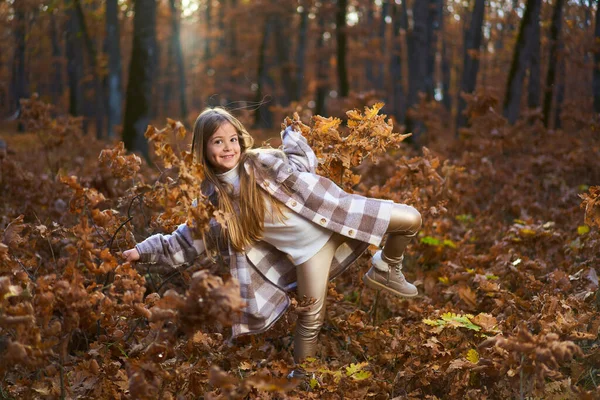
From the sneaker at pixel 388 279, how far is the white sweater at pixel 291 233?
0.44 meters

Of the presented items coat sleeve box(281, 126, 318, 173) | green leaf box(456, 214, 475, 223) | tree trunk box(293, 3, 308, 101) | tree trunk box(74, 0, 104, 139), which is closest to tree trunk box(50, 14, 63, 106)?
tree trunk box(74, 0, 104, 139)

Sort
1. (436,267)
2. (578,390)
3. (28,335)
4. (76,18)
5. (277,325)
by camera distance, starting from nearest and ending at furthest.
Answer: (28,335) → (578,390) → (277,325) → (436,267) → (76,18)

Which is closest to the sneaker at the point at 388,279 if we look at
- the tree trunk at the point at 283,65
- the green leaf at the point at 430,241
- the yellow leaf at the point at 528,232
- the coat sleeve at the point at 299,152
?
the coat sleeve at the point at 299,152

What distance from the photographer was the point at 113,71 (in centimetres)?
1419

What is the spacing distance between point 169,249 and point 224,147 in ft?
2.07

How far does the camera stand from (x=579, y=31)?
1311 centimetres

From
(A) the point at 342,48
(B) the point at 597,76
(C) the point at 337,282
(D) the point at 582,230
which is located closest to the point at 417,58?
(A) the point at 342,48

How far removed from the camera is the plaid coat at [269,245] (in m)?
3.05

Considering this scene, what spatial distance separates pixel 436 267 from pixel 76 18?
15.5 metres

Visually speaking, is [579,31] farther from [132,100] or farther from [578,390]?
[578,390]

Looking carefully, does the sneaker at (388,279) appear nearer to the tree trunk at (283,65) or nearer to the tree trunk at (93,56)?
the tree trunk at (93,56)

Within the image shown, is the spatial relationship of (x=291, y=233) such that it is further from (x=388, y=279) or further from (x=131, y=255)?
(x=131, y=255)

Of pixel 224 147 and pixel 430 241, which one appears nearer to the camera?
pixel 224 147

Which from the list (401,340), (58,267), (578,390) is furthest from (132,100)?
(578,390)
